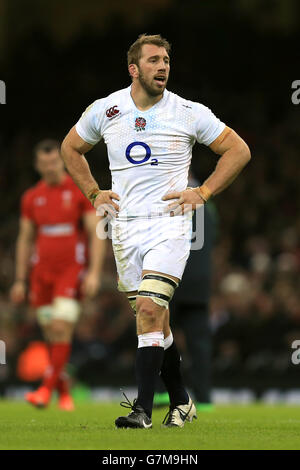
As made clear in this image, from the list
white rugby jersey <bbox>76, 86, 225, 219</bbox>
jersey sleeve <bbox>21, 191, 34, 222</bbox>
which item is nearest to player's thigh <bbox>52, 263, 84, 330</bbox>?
jersey sleeve <bbox>21, 191, 34, 222</bbox>

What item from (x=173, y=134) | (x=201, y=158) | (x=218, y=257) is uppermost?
(x=201, y=158)

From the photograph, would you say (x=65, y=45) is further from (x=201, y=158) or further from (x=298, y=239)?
(x=298, y=239)

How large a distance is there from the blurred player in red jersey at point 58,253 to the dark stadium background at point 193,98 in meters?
4.81

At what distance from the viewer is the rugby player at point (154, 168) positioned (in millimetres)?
6727

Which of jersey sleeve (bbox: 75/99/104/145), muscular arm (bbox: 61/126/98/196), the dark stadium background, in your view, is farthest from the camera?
the dark stadium background

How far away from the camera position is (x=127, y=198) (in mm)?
6879

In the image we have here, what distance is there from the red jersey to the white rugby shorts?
3650mm

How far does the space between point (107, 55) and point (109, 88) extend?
79 centimetres

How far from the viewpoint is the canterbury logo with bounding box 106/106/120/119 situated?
6918 mm

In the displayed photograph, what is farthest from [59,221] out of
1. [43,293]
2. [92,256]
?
[43,293]

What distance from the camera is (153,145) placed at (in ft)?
22.4

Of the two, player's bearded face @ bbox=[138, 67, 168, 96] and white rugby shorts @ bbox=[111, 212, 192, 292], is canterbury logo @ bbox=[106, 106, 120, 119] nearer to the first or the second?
player's bearded face @ bbox=[138, 67, 168, 96]

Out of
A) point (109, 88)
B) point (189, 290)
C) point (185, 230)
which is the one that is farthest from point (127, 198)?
point (109, 88)

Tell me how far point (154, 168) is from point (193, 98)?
15795 millimetres
